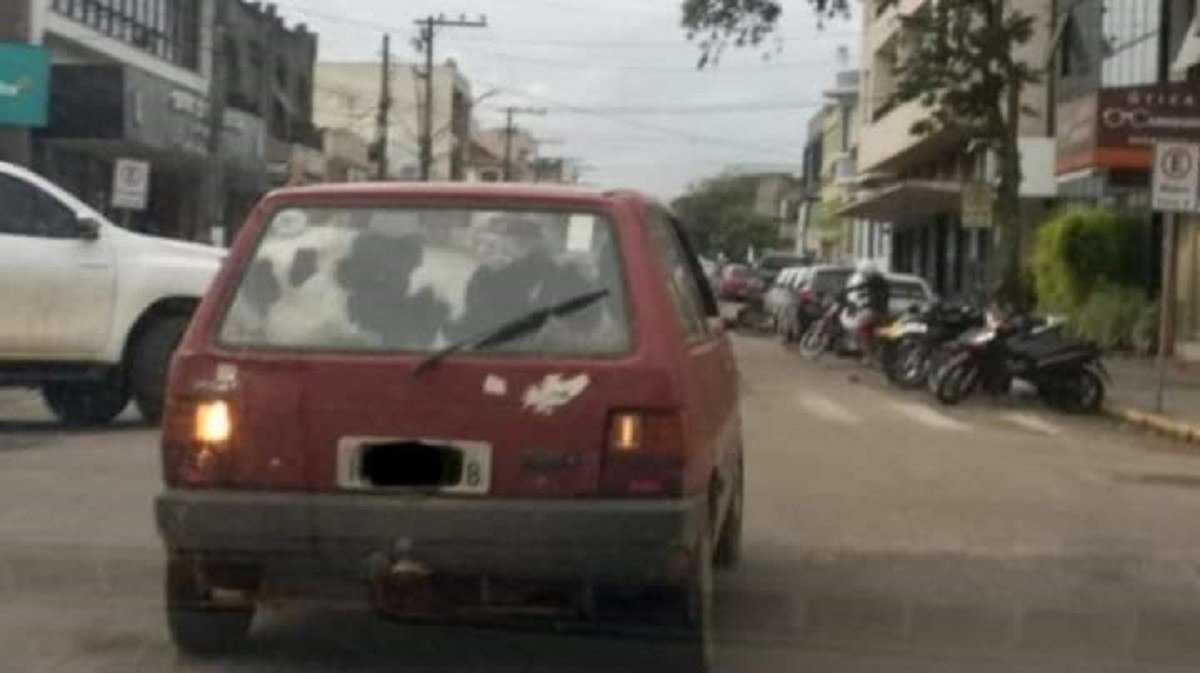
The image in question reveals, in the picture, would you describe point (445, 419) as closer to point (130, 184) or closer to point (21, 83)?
point (21, 83)

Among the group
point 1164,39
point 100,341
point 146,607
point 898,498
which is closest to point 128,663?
point 146,607

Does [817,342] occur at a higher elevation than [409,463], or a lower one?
lower

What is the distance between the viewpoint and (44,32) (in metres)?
47.7

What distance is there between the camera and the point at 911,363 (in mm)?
26297

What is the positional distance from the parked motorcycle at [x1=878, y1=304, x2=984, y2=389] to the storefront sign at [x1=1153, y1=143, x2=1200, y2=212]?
327 centimetres

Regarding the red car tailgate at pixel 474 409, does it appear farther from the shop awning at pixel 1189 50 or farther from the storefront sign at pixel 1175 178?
the shop awning at pixel 1189 50

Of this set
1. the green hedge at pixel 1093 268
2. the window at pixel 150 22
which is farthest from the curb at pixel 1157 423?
the window at pixel 150 22

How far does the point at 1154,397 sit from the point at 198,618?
19.3 metres

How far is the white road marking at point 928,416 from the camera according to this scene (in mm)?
21172

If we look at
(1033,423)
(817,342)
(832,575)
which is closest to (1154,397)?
(1033,423)

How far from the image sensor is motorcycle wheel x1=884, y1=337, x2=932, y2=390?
85.6 ft

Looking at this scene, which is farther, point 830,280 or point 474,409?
point 830,280

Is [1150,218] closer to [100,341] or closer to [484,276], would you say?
[100,341]

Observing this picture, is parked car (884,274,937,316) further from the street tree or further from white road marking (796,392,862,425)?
white road marking (796,392,862,425)
